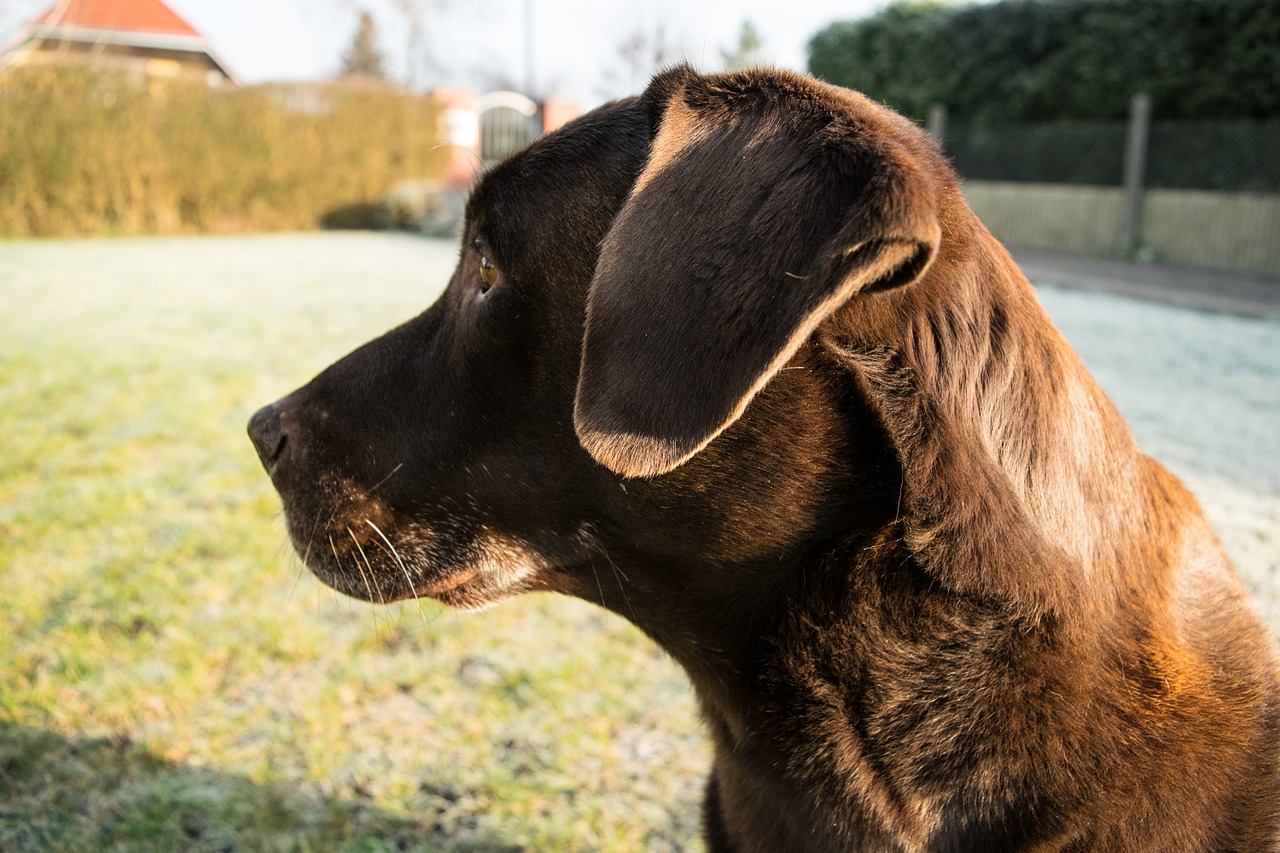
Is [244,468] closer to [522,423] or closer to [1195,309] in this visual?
[522,423]

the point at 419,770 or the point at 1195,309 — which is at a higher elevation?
the point at 419,770

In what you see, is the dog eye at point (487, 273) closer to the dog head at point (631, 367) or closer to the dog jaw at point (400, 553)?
the dog head at point (631, 367)

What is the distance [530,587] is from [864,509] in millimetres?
741

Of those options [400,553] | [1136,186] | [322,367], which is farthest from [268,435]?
[1136,186]

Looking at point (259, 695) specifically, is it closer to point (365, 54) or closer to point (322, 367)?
point (322, 367)

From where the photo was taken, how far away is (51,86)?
17.5 m

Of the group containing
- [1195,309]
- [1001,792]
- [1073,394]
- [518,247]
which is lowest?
[1195,309]

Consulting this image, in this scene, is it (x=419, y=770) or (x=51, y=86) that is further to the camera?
(x=51, y=86)

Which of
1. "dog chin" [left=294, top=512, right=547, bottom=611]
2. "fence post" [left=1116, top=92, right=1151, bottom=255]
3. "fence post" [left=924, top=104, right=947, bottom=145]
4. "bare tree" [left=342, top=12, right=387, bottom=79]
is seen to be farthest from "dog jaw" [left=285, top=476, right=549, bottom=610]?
"bare tree" [left=342, top=12, right=387, bottom=79]

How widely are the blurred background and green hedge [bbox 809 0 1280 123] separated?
0.18 feet

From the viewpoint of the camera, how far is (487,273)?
1809mm

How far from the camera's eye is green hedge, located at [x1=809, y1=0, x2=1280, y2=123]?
14320 mm

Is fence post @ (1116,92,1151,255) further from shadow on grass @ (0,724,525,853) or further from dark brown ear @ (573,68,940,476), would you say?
dark brown ear @ (573,68,940,476)

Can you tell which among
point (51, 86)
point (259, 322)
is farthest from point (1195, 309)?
point (51, 86)
